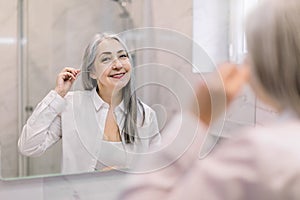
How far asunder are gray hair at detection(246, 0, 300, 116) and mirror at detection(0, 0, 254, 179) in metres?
0.51

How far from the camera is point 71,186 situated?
1003 millimetres

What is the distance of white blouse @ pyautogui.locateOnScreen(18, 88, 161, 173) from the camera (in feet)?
3.09

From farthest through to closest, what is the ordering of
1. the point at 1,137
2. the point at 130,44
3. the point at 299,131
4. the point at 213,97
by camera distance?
1. the point at 130,44
2. the point at 1,137
3. the point at 213,97
4. the point at 299,131

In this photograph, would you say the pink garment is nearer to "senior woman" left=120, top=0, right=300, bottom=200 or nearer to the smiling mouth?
"senior woman" left=120, top=0, right=300, bottom=200

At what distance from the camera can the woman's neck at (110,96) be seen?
1013 mm

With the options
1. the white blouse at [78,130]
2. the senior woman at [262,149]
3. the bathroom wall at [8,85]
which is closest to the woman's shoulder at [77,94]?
the white blouse at [78,130]

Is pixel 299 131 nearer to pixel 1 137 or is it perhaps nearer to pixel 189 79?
pixel 189 79

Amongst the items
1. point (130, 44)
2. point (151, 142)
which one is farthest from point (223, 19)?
point (151, 142)

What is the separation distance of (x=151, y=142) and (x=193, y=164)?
488mm

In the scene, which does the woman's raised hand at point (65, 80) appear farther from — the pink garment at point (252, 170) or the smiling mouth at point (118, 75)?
the pink garment at point (252, 170)

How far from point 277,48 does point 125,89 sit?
22.2 inches

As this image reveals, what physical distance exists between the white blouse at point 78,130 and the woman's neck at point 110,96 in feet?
0.03

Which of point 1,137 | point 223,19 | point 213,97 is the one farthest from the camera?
point 223,19

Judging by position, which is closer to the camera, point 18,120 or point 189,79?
point 18,120
